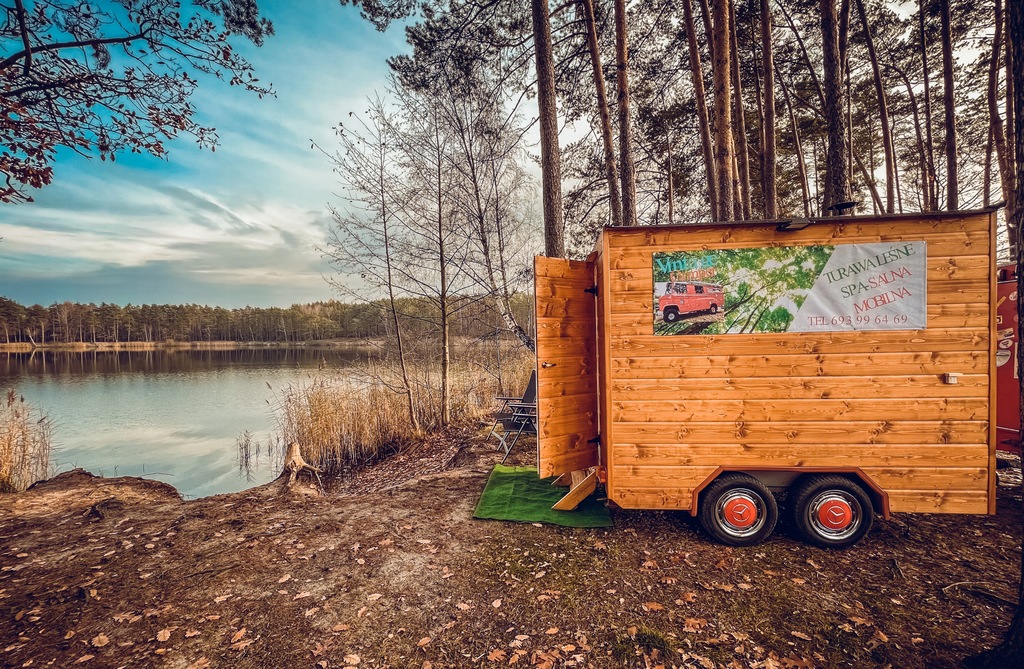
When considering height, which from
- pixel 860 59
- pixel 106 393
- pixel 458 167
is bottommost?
pixel 106 393

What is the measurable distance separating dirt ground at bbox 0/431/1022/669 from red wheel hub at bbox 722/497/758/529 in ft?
0.75

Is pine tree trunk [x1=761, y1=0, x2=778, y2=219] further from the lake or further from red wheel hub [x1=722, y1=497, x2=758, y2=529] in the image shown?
the lake

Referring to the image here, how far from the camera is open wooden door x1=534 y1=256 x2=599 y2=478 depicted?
3.58 metres

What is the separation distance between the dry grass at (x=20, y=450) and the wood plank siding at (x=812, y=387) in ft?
26.0

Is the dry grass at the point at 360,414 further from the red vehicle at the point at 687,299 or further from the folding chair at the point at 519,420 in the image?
the red vehicle at the point at 687,299

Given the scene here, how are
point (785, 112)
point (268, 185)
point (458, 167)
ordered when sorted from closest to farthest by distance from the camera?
point (458, 167) < point (785, 112) < point (268, 185)

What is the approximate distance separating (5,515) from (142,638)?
3.36 meters

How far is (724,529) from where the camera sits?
10.6ft

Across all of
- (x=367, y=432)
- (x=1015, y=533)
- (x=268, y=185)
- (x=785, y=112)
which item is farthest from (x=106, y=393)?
(x=785, y=112)

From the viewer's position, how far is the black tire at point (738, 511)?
3184 mm

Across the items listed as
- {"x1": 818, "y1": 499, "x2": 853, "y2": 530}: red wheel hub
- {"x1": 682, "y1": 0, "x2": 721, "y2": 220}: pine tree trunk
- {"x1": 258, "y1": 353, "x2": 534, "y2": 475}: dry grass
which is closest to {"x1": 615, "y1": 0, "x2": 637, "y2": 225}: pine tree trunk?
{"x1": 682, "y1": 0, "x2": 721, "y2": 220}: pine tree trunk

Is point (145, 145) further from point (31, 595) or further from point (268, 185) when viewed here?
point (268, 185)

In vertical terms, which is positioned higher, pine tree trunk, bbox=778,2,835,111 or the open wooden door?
pine tree trunk, bbox=778,2,835,111

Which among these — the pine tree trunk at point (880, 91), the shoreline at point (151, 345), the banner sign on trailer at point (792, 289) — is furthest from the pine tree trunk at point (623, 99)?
the shoreline at point (151, 345)
